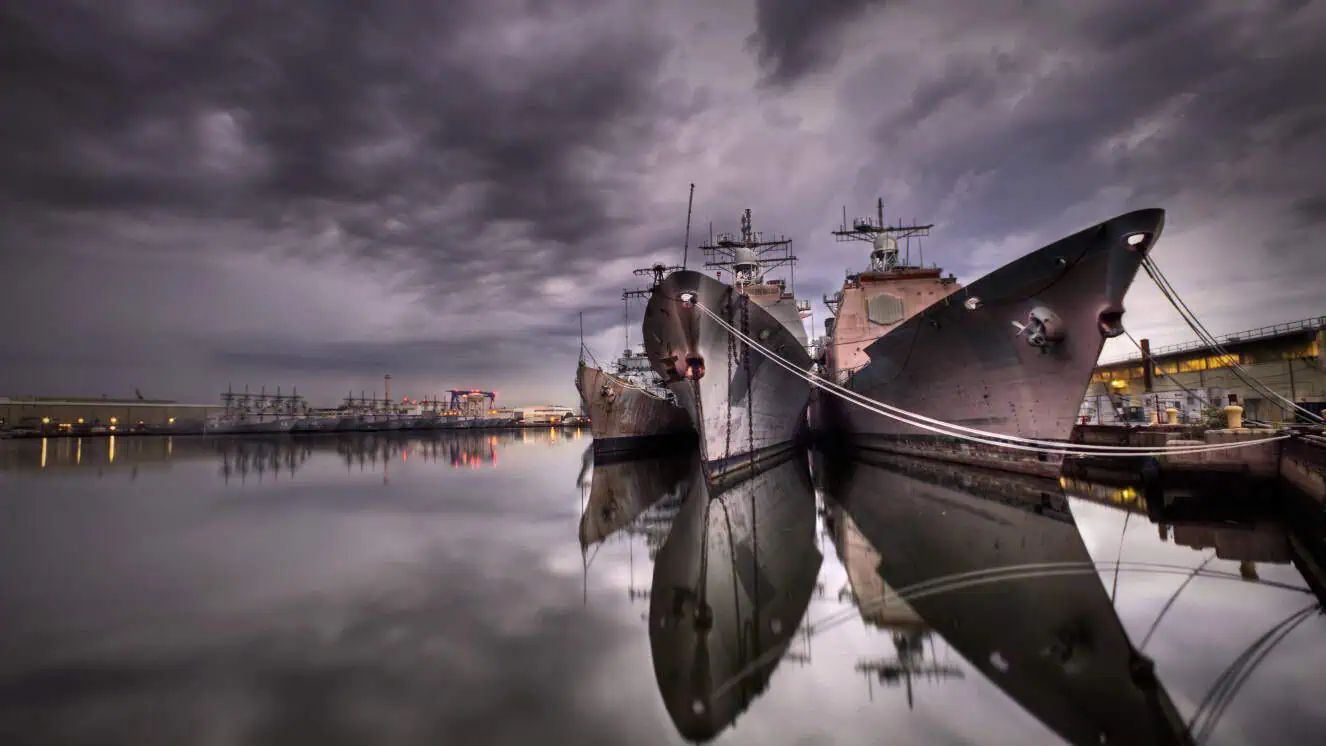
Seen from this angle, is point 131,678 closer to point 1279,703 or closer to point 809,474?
point 1279,703

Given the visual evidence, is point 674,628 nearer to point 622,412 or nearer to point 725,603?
point 725,603

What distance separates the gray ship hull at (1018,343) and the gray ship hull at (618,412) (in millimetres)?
10694

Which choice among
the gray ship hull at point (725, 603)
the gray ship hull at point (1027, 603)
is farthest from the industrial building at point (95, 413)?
the gray ship hull at point (1027, 603)

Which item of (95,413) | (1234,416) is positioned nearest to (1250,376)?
(1234,416)

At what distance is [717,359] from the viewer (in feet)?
34.4

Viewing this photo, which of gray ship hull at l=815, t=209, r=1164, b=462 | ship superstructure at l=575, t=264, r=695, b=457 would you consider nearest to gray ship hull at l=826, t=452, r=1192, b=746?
gray ship hull at l=815, t=209, r=1164, b=462

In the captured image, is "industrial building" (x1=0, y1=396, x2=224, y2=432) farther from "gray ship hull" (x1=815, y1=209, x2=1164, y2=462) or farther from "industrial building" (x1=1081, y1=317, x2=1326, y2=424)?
"industrial building" (x1=1081, y1=317, x2=1326, y2=424)

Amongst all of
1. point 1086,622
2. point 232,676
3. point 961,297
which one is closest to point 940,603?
point 1086,622

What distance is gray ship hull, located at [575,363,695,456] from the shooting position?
2033cm

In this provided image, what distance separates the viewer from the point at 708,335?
10203mm

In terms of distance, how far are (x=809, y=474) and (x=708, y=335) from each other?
→ 6678 millimetres

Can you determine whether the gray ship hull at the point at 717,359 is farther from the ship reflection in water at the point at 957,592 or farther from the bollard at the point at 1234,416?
the bollard at the point at 1234,416

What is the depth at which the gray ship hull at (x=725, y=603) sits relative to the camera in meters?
3.21

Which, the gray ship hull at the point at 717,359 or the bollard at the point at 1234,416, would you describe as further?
the gray ship hull at the point at 717,359
